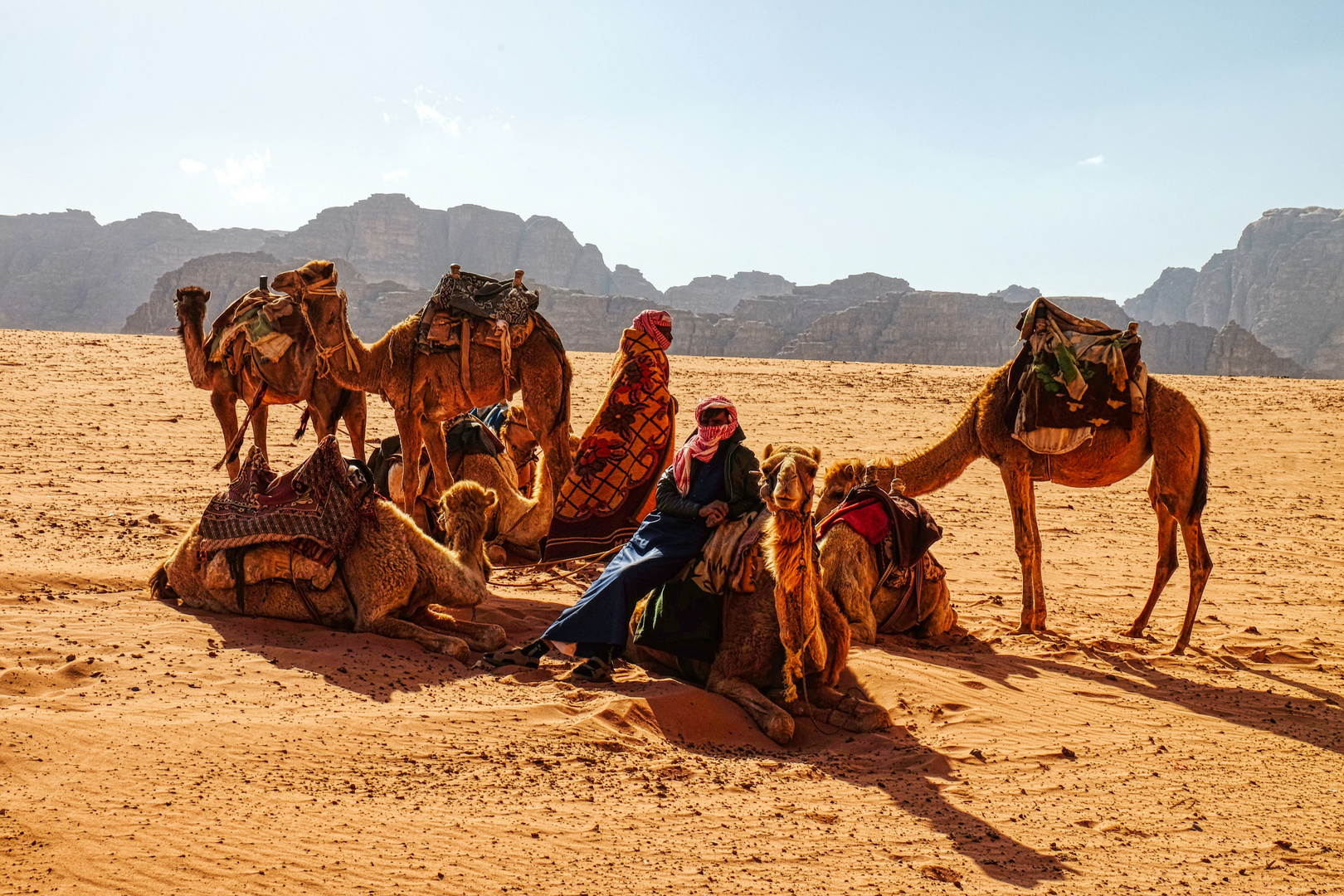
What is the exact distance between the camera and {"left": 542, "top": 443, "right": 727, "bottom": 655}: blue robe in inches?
213

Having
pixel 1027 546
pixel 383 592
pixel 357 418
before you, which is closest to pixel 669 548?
pixel 383 592

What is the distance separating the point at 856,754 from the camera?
471 cm

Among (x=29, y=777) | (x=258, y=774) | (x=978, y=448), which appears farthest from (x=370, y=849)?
(x=978, y=448)

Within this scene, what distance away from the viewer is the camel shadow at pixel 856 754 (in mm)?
3824

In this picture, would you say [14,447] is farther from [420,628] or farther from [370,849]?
[370,849]

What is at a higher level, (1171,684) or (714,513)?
(714,513)

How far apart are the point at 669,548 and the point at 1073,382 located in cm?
371

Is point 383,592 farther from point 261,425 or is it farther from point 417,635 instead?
point 261,425

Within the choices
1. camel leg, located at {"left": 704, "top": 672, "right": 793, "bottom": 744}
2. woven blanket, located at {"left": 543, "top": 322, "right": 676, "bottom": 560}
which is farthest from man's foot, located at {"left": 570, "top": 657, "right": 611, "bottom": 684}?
woven blanket, located at {"left": 543, "top": 322, "right": 676, "bottom": 560}

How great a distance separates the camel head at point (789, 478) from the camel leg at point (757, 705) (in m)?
1.01

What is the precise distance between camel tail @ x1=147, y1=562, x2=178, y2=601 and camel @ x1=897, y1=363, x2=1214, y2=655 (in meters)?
5.14

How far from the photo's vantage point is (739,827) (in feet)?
12.3

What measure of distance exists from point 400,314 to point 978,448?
77.9 meters

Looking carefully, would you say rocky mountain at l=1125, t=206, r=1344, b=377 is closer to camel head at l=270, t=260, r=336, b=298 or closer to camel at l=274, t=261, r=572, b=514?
camel at l=274, t=261, r=572, b=514
